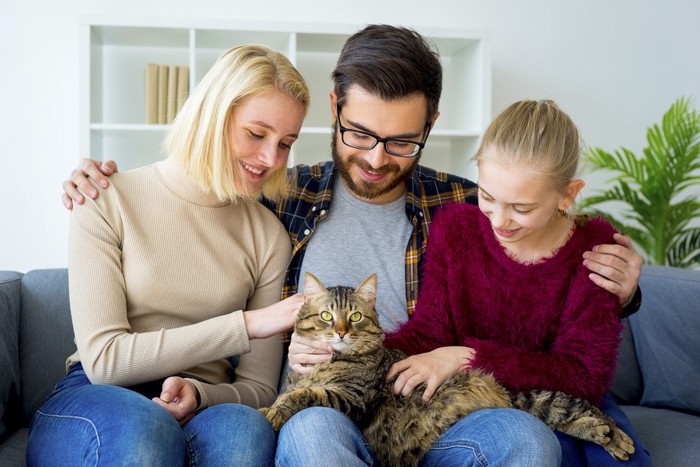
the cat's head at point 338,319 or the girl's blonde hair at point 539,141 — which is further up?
the girl's blonde hair at point 539,141

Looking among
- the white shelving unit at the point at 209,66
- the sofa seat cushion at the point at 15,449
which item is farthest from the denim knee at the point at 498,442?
the white shelving unit at the point at 209,66

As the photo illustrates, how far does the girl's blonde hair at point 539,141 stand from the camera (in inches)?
66.1

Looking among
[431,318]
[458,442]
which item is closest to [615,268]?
[431,318]

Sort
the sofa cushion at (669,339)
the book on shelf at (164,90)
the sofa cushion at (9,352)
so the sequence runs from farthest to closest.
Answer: the book on shelf at (164,90), the sofa cushion at (669,339), the sofa cushion at (9,352)

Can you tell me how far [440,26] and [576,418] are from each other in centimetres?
262

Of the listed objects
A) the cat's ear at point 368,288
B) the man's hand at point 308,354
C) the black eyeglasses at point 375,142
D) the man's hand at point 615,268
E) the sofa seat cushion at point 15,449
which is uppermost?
the black eyeglasses at point 375,142

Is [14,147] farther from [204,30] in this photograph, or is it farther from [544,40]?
[544,40]

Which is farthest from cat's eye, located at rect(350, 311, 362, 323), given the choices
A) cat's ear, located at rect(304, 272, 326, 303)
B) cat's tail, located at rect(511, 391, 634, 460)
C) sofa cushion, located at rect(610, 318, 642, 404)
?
sofa cushion, located at rect(610, 318, 642, 404)

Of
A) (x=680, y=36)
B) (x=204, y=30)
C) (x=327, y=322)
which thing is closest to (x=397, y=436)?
(x=327, y=322)

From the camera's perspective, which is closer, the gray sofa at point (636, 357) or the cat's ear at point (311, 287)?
the cat's ear at point (311, 287)

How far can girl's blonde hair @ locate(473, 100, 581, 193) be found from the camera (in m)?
1.68

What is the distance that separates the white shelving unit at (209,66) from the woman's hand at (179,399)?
1829 mm

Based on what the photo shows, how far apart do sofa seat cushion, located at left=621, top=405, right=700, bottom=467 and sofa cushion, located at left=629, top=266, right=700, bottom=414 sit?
0.19 ft

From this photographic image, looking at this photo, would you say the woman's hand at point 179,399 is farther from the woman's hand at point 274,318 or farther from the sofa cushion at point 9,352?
the sofa cushion at point 9,352
